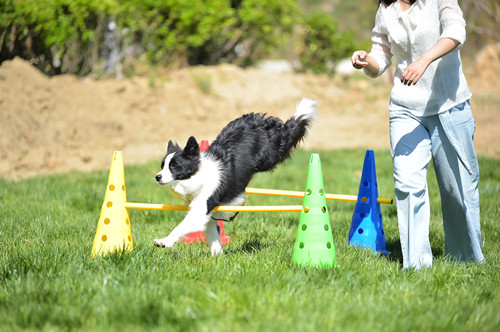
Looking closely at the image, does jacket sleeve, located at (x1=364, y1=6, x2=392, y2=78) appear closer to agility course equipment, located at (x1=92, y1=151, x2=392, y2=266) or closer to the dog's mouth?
agility course equipment, located at (x1=92, y1=151, x2=392, y2=266)

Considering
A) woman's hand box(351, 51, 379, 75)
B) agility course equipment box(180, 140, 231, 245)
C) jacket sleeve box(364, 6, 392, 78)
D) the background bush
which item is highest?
the background bush

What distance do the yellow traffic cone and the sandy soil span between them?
406 cm

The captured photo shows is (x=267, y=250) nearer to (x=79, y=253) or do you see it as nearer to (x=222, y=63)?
(x=79, y=253)

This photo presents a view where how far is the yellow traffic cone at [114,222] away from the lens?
362 centimetres

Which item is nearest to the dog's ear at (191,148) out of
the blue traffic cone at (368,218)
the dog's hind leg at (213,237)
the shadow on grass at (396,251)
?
the dog's hind leg at (213,237)

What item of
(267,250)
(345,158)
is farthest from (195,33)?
(267,250)

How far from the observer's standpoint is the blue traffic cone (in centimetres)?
422

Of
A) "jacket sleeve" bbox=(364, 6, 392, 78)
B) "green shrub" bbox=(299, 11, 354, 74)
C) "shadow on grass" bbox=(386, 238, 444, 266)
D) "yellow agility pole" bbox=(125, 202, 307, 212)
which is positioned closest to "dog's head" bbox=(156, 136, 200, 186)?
"yellow agility pole" bbox=(125, 202, 307, 212)

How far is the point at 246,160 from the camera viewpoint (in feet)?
13.2

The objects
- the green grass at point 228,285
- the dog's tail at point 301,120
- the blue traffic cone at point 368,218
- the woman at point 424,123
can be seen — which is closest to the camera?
the green grass at point 228,285

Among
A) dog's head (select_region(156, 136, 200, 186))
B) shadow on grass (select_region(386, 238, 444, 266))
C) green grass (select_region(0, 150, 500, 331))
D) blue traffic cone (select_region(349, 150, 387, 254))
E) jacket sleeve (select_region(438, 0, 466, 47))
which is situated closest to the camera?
green grass (select_region(0, 150, 500, 331))

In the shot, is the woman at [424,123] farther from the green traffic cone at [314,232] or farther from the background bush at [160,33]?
the background bush at [160,33]

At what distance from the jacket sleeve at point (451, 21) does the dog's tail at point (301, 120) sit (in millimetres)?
1496

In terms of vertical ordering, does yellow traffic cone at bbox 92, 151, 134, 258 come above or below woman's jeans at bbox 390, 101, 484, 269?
below
